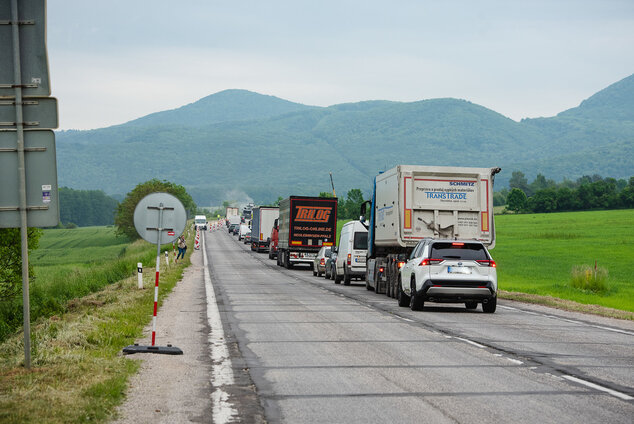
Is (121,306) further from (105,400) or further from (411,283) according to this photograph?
(105,400)

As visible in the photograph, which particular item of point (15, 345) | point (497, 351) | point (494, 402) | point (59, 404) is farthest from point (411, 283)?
point (59, 404)

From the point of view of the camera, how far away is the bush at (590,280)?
3077 centimetres

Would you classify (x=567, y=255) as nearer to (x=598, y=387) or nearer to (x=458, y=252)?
(x=458, y=252)

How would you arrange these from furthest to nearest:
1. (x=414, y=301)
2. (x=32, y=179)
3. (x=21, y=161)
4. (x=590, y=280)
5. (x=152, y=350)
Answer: (x=590, y=280) < (x=414, y=301) < (x=152, y=350) < (x=32, y=179) < (x=21, y=161)

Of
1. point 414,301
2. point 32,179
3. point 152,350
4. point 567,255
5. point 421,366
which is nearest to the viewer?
point 32,179

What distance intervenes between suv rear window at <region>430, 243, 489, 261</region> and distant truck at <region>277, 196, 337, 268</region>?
25.7 meters

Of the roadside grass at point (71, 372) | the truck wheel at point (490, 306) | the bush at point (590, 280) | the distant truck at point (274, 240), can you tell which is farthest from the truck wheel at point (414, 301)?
the distant truck at point (274, 240)

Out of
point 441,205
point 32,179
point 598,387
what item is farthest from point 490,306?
point 32,179

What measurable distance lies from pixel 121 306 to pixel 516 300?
1239cm

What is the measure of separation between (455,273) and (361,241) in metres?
13.4

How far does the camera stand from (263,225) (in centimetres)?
6900

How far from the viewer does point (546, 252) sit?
63469 mm

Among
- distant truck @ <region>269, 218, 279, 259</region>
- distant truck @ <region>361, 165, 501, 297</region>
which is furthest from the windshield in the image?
distant truck @ <region>269, 218, 279, 259</region>

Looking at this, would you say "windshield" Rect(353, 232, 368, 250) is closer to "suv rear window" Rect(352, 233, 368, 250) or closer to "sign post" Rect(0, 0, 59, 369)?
"suv rear window" Rect(352, 233, 368, 250)
